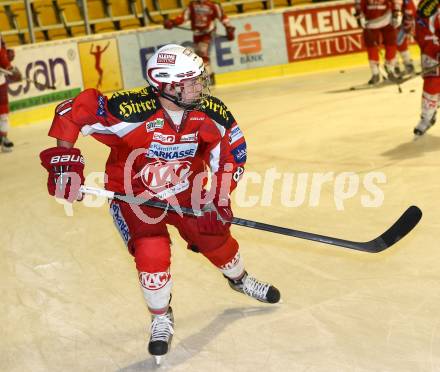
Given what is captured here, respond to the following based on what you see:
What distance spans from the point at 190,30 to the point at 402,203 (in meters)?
9.20

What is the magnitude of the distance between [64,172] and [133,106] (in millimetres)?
423

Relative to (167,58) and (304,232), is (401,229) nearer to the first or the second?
(304,232)

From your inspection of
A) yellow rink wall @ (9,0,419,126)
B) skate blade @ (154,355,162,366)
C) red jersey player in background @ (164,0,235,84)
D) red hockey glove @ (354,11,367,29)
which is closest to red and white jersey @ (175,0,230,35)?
red jersey player in background @ (164,0,235,84)

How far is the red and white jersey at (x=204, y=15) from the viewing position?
14.1 m

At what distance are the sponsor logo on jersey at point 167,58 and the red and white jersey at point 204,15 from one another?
10617 millimetres

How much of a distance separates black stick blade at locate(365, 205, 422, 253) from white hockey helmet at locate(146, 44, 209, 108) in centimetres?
110

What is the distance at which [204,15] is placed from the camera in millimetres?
14172

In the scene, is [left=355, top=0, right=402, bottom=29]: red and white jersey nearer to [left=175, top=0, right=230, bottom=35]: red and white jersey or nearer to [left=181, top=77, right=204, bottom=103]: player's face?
[left=175, top=0, right=230, bottom=35]: red and white jersey

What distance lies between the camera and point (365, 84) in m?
12.9

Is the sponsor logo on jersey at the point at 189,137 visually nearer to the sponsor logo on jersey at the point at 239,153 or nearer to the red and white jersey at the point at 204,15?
the sponsor logo on jersey at the point at 239,153

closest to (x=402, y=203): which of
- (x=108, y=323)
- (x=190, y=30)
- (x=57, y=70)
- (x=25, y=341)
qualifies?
(x=108, y=323)

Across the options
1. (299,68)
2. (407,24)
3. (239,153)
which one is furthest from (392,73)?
(239,153)

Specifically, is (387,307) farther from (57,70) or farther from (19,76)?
(57,70)

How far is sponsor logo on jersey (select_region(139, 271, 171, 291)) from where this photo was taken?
3.56 meters
